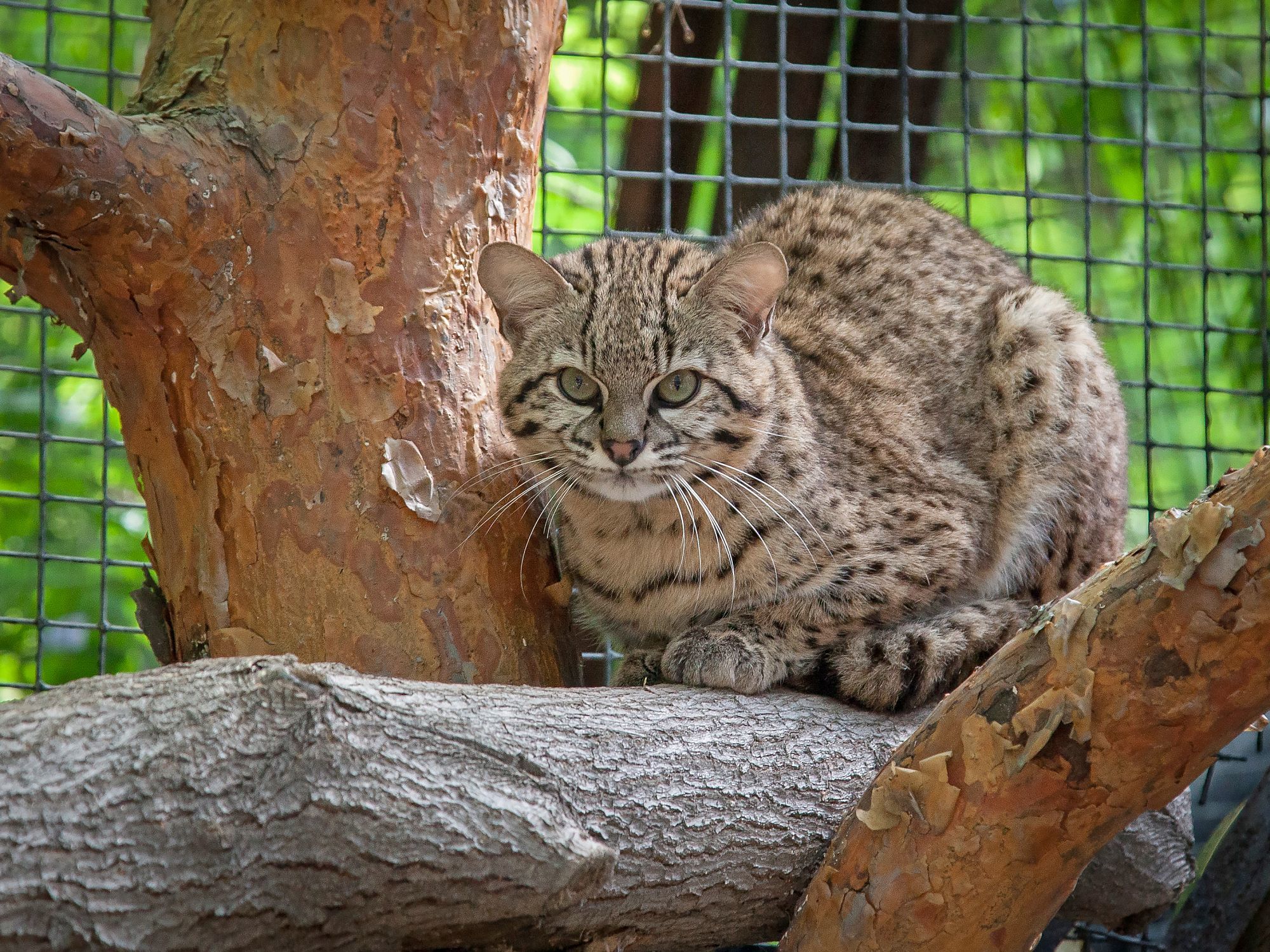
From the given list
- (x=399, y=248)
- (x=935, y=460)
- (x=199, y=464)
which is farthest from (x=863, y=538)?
(x=199, y=464)

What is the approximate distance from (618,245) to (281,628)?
135cm

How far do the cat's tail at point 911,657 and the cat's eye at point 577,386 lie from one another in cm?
87

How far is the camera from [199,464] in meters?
3.10

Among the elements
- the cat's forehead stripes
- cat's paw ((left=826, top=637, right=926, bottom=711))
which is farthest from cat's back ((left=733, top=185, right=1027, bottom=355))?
cat's paw ((left=826, top=637, right=926, bottom=711))

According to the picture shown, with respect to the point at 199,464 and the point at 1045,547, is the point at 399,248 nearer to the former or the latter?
the point at 199,464

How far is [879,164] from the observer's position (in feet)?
18.5

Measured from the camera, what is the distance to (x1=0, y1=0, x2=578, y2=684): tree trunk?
3.05 meters

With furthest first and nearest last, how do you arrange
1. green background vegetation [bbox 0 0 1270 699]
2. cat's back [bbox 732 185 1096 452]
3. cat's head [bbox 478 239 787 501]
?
green background vegetation [bbox 0 0 1270 699] → cat's back [bbox 732 185 1096 452] → cat's head [bbox 478 239 787 501]

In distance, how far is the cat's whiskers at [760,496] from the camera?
3.21 meters

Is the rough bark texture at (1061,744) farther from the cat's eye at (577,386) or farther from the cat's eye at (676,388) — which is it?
the cat's eye at (577,386)

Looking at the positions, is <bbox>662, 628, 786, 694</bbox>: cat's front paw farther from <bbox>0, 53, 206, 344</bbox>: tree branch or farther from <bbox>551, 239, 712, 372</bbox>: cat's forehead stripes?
<bbox>0, 53, 206, 344</bbox>: tree branch

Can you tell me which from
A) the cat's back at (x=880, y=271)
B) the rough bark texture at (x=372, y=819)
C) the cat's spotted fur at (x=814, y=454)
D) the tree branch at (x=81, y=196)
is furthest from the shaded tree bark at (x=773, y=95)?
the rough bark texture at (x=372, y=819)

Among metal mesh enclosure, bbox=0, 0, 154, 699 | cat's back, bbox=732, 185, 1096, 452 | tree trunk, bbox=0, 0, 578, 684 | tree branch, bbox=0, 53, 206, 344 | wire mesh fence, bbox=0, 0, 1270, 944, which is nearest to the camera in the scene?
tree branch, bbox=0, 53, 206, 344

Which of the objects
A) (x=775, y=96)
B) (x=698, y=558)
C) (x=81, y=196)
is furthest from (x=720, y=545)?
(x=775, y=96)
